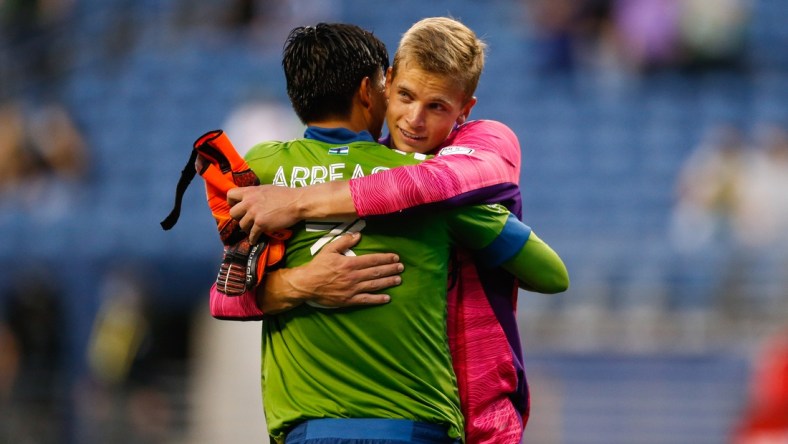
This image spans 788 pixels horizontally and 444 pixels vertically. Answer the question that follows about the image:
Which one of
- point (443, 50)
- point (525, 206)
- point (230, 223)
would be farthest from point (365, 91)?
point (525, 206)

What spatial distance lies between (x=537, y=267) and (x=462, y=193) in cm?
29

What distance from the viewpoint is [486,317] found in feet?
10.8

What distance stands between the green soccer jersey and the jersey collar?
16 mm

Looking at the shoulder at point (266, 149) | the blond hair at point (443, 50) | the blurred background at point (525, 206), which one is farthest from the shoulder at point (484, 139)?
the blurred background at point (525, 206)

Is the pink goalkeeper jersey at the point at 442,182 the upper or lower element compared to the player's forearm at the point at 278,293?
upper

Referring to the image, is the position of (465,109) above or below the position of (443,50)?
below

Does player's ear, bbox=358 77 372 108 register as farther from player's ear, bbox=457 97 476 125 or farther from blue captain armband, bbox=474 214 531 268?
blue captain armband, bbox=474 214 531 268

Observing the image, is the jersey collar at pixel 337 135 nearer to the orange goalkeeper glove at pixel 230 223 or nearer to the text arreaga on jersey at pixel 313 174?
the text arreaga on jersey at pixel 313 174

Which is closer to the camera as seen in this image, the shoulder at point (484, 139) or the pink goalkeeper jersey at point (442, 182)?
the pink goalkeeper jersey at point (442, 182)

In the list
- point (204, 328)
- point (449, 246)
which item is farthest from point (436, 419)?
point (204, 328)

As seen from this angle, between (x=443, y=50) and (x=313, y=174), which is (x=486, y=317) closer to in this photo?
(x=313, y=174)

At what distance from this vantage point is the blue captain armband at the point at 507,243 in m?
3.17

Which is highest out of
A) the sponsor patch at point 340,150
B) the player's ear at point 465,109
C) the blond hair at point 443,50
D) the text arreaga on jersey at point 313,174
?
the blond hair at point 443,50

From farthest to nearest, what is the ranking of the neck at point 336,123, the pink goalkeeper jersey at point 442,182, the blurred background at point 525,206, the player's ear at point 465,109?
the blurred background at point 525,206 → the player's ear at point 465,109 → the neck at point 336,123 → the pink goalkeeper jersey at point 442,182
